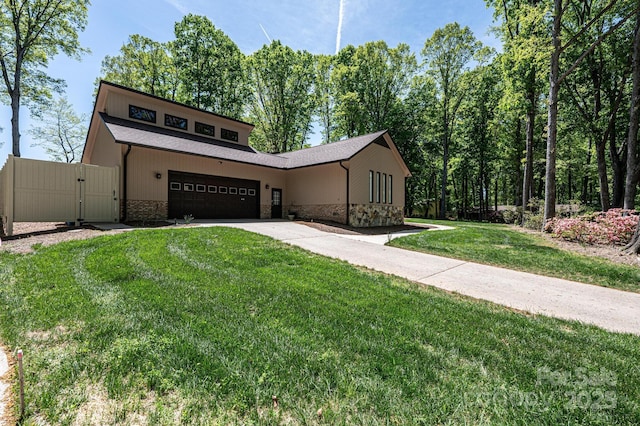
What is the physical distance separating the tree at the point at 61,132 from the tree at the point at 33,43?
6.80 meters

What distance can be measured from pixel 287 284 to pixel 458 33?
29079mm

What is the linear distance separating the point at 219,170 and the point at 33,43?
53.2ft

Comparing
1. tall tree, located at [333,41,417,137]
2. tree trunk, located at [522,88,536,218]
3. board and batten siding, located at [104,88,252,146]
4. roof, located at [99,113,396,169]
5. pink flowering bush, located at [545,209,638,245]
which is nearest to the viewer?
pink flowering bush, located at [545,209,638,245]

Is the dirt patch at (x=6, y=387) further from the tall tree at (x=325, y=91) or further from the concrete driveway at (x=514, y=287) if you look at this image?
the tall tree at (x=325, y=91)

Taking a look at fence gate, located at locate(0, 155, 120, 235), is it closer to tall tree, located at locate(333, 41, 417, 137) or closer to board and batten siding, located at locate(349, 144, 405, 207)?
board and batten siding, located at locate(349, 144, 405, 207)

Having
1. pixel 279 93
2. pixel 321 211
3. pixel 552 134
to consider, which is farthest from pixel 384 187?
pixel 279 93

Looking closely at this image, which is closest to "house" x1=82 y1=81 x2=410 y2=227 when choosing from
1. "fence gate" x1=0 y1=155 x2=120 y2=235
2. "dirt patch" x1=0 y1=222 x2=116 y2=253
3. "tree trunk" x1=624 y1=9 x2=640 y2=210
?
"fence gate" x1=0 y1=155 x2=120 y2=235

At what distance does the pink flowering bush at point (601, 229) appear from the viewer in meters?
8.52

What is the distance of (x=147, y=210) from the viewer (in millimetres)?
11992

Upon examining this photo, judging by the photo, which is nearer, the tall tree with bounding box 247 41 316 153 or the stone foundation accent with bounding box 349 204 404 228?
the stone foundation accent with bounding box 349 204 404 228

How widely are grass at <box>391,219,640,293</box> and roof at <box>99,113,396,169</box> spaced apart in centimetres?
642

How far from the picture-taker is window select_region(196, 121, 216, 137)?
16406mm

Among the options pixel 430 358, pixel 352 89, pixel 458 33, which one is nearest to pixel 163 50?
pixel 352 89

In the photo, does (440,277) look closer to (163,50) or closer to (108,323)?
(108,323)
